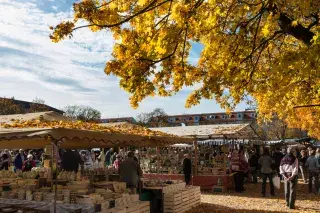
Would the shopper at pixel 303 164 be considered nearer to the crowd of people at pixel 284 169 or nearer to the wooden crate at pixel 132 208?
the crowd of people at pixel 284 169

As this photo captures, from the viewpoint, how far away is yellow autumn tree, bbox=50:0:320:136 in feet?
21.3

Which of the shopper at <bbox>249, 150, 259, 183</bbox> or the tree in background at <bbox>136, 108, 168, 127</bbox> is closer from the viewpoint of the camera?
the shopper at <bbox>249, 150, 259, 183</bbox>

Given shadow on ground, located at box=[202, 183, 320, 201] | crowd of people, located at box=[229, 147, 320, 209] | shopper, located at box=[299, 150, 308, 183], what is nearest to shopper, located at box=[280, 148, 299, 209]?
crowd of people, located at box=[229, 147, 320, 209]

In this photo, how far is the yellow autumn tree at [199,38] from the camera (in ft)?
21.3

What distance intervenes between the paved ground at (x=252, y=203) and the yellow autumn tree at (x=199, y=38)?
365cm

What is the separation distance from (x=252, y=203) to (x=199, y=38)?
20.4ft

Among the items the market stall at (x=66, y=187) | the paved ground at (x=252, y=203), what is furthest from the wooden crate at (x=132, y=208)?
the paved ground at (x=252, y=203)

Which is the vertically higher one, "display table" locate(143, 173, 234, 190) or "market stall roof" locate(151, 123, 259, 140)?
"market stall roof" locate(151, 123, 259, 140)

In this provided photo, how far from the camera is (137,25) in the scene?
832 centimetres

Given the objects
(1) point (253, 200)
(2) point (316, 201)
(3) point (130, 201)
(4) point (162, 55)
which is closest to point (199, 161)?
(1) point (253, 200)

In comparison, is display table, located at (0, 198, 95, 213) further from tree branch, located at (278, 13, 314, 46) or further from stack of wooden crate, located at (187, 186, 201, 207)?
tree branch, located at (278, 13, 314, 46)

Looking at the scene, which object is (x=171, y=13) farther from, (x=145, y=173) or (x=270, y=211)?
(x=145, y=173)

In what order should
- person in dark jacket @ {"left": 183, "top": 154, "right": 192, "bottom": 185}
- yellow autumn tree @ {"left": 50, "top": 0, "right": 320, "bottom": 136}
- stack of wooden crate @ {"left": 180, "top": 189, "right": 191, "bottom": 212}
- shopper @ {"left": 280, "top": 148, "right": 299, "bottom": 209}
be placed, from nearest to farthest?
yellow autumn tree @ {"left": 50, "top": 0, "right": 320, "bottom": 136}
shopper @ {"left": 280, "top": 148, "right": 299, "bottom": 209}
stack of wooden crate @ {"left": 180, "top": 189, "right": 191, "bottom": 212}
person in dark jacket @ {"left": 183, "top": 154, "right": 192, "bottom": 185}

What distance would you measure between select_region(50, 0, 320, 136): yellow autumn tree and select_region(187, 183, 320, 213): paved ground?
3.65 m
